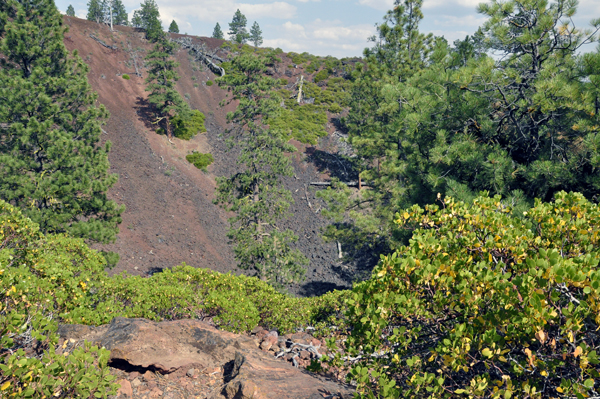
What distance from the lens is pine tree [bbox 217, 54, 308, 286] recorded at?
14359mm

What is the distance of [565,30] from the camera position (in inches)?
290

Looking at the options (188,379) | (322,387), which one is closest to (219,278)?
(188,379)

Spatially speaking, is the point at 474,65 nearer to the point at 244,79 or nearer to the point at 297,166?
the point at 244,79

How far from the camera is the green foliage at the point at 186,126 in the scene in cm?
3081

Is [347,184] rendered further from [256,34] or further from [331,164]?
[256,34]

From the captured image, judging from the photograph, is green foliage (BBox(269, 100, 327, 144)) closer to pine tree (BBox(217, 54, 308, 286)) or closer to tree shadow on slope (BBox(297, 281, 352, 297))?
tree shadow on slope (BBox(297, 281, 352, 297))

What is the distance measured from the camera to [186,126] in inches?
1260

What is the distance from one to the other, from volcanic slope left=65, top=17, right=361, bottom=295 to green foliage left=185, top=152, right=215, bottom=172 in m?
0.44

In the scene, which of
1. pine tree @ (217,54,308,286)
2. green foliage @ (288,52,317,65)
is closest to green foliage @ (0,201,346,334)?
pine tree @ (217,54,308,286)

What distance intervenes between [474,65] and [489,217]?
18.4 ft

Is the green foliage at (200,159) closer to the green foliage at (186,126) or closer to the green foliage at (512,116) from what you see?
the green foliage at (186,126)

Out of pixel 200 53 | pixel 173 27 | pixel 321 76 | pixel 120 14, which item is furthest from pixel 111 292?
pixel 120 14

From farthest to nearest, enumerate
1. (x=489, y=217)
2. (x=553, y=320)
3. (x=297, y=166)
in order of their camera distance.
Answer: (x=297, y=166)
(x=489, y=217)
(x=553, y=320)

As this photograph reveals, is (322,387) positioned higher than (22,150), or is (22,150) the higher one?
(22,150)
